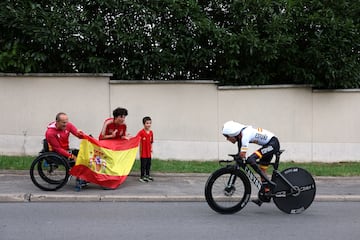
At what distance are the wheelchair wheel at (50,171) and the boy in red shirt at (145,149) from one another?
1.64 meters

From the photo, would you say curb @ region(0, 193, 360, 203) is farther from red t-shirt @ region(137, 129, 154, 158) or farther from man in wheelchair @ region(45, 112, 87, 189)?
red t-shirt @ region(137, 129, 154, 158)

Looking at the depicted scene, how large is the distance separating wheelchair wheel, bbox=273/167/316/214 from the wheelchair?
3.79 m

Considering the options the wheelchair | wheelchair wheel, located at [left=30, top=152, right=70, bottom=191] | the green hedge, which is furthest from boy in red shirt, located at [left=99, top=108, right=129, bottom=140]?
the green hedge

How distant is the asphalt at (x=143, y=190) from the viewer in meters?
8.24

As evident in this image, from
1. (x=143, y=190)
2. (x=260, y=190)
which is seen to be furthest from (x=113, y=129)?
(x=260, y=190)

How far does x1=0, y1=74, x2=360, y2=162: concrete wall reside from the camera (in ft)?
39.0

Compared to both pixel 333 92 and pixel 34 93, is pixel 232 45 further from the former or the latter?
A: pixel 34 93

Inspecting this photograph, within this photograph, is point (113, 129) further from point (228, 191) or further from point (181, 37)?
point (181, 37)

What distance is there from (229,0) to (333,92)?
11.8ft

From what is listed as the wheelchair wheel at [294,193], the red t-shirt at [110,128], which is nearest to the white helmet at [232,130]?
the wheelchair wheel at [294,193]

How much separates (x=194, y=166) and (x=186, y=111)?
5.49 feet

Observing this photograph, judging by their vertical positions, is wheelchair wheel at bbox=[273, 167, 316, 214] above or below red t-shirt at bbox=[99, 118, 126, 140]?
below

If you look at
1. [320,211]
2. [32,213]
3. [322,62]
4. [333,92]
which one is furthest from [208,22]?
[32,213]

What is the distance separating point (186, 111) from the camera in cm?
1224
